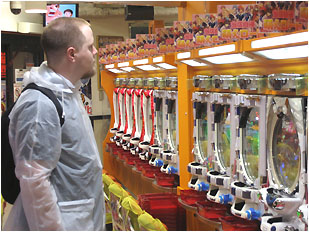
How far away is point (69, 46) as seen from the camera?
2.29 meters

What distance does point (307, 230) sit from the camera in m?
2.91

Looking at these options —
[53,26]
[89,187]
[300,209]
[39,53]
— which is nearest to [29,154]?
[89,187]

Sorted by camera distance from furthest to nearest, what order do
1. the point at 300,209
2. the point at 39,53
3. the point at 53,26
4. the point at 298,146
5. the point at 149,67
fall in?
the point at 39,53, the point at 149,67, the point at 298,146, the point at 300,209, the point at 53,26

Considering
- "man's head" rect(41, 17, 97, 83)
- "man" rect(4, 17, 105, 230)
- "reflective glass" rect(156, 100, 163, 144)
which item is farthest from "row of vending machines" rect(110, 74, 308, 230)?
"man's head" rect(41, 17, 97, 83)

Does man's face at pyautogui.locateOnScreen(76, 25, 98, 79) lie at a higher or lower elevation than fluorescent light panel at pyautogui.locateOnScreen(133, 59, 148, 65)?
lower

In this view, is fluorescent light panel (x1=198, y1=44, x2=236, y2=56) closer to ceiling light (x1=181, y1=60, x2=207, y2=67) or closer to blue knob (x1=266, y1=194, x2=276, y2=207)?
ceiling light (x1=181, y1=60, x2=207, y2=67)

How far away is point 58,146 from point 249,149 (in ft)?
6.44

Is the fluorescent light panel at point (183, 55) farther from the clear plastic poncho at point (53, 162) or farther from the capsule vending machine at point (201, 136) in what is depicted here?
the clear plastic poncho at point (53, 162)

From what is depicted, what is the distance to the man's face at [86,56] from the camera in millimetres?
2318

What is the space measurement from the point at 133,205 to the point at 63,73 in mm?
2224

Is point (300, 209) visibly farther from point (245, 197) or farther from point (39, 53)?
point (39, 53)

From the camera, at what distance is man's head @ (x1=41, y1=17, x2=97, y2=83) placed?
2.27m

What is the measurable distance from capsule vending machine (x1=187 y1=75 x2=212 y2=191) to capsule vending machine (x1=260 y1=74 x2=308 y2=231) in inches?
42.8

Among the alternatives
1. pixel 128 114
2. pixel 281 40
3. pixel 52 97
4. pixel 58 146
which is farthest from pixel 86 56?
pixel 128 114
